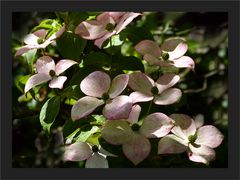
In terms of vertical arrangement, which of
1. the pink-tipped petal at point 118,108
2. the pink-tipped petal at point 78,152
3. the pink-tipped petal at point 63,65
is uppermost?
the pink-tipped petal at point 63,65

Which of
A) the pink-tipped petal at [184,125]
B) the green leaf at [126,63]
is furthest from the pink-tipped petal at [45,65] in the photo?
the pink-tipped petal at [184,125]

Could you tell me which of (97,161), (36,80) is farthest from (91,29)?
(97,161)

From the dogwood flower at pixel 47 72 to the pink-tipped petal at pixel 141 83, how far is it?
104 millimetres

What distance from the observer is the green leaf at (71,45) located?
0.89 meters

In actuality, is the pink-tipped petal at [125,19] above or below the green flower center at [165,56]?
above

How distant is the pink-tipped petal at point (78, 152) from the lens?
2.59 feet

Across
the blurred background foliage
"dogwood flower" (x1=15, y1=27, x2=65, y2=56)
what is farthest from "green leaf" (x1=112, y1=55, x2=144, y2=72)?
"dogwood flower" (x1=15, y1=27, x2=65, y2=56)

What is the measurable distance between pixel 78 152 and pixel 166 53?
240 mm

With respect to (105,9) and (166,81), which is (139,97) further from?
(105,9)

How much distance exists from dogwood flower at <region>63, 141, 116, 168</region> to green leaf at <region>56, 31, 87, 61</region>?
17 cm

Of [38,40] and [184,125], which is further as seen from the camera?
[38,40]

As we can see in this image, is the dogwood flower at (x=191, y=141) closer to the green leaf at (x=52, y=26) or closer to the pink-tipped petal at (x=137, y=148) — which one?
the pink-tipped petal at (x=137, y=148)

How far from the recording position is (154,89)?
2.70 ft

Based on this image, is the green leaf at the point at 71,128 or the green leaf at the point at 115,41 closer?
the green leaf at the point at 71,128
